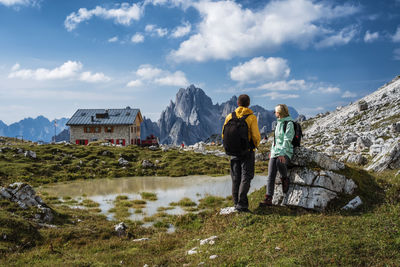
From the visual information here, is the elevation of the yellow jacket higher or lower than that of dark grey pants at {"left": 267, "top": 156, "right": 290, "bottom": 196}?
higher

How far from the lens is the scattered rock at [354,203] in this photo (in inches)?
363

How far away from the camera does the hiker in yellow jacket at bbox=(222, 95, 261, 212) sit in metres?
9.75

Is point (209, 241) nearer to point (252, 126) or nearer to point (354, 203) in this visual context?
point (252, 126)

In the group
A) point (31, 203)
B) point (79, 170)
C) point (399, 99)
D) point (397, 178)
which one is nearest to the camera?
point (397, 178)

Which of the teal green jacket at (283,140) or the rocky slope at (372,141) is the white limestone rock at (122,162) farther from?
the teal green jacket at (283,140)

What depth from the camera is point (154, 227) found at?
38.3ft

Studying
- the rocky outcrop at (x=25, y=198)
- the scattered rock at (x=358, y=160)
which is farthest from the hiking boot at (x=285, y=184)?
the scattered rock at (x=358, y=160)

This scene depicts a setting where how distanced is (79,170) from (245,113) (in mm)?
24060

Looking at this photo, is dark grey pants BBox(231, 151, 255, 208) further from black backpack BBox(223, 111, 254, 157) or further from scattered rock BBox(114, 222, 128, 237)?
scattered rock BBox(114, 222, 128, 237)

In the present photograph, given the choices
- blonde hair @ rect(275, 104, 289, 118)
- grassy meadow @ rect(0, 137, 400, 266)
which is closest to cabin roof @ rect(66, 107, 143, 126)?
grassy meadow @ rect(0, 137, 400, 266)

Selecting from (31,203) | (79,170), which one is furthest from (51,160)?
(31,203)

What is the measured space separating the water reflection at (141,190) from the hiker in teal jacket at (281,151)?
5.86 meters

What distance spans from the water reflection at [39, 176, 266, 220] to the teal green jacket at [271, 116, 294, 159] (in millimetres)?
6629

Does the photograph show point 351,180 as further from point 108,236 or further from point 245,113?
point 108,236
